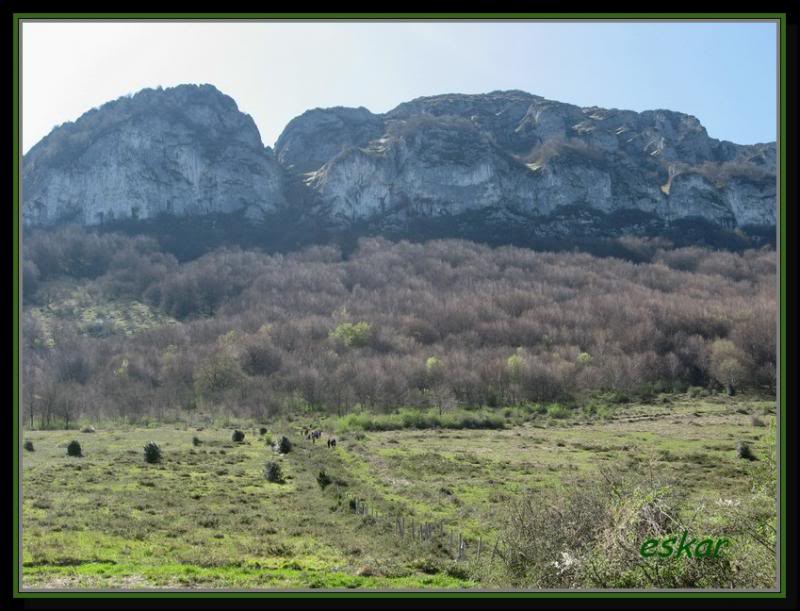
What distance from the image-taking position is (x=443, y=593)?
18.9ft

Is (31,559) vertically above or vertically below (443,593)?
below

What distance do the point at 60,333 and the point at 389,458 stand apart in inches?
4324

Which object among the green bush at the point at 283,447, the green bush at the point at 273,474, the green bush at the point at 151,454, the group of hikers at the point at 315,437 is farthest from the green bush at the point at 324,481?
the group of hikers at the point at 315,437

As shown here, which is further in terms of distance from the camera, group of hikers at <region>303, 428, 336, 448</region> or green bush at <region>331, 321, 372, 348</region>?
green bush at <region>331, 321, 372, 348</region>

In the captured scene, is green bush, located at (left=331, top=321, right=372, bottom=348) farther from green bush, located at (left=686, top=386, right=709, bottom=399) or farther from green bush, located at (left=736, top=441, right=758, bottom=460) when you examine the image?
green bush, located at (left=736, top=441, right=758, bottom=460)

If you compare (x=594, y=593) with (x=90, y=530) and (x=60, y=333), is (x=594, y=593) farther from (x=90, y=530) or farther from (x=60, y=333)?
(x=60, y=333)

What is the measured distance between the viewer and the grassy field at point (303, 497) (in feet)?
45.6

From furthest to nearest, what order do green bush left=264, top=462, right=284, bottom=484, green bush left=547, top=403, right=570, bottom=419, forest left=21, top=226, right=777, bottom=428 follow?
forest left=21, top=226, right=777, bottom=428 < green bush left=547, top=403, right=570, bottom=419 < green bush left=264, top=462, right=284, bottom=484

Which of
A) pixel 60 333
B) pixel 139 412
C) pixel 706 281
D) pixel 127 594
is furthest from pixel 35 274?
pixel 706 281

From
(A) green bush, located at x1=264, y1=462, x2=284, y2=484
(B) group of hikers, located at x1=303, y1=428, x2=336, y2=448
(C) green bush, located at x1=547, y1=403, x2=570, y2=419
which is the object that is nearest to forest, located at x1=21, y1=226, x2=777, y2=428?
(C) green bush, located at x1=547, y1=403, x2=570, y2=419

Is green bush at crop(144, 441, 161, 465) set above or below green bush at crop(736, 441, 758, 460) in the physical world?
above

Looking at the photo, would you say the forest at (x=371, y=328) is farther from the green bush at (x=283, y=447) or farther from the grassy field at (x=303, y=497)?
the green bush at (x=283, y=447)

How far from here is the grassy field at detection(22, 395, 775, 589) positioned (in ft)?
45.6
